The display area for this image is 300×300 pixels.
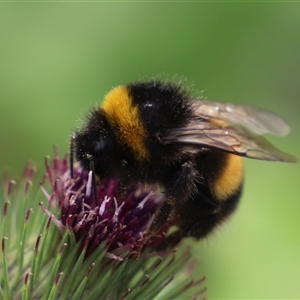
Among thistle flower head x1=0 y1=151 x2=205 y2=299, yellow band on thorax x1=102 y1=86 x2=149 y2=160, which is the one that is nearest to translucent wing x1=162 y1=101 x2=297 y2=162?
yellow band on thorax x1=102 y1=86 x2=149 y2=160

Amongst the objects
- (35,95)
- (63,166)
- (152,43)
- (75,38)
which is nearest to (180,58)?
(152,43)

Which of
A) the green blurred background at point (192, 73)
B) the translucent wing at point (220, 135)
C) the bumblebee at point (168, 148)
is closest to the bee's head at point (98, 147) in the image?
the bumblebee at point (168, 148)

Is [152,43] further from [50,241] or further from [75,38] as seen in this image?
[50,241]

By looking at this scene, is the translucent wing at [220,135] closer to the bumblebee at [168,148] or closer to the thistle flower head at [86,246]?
the bumblebee at [168,148]

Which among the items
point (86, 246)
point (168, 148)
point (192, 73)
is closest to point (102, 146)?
Answer: point (168, 148)

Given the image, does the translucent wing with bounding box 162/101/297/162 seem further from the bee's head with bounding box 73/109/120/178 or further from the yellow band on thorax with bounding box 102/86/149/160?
the bee's head with bounding box 73/109/120/178

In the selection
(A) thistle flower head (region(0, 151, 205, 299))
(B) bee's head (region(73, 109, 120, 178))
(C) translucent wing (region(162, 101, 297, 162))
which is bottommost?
→ (A) thistle flower head (region(0, 151, 205, 299))

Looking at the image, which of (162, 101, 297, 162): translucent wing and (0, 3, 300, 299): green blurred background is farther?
(0, 3, 300, 299): green blurred background

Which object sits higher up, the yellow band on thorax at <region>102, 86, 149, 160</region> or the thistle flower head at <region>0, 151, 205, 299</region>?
the yellow band on thorax at <region>102, 86, 149, 160</region>
